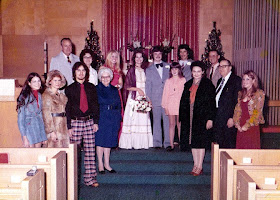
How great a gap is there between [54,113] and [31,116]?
279 millimetres

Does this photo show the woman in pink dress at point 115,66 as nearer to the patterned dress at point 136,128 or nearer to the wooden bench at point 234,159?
the patterned dress at point 136,128

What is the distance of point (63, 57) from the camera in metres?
5.58

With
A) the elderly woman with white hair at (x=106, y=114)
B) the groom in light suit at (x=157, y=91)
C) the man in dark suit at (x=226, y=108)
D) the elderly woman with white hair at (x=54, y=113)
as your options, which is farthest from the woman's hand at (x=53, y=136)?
the man in dark suit at (x=226, y=108)

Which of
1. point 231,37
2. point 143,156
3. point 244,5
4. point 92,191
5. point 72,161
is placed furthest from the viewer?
point 231,37

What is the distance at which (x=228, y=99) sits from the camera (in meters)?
4.77

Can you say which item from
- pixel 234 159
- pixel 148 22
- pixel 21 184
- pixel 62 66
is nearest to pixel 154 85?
pixel 62 66

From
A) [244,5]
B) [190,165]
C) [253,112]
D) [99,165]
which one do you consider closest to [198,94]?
[253,112]

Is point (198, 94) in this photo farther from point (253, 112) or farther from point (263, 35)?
point (263, 35)

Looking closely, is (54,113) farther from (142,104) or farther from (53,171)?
(53,171)

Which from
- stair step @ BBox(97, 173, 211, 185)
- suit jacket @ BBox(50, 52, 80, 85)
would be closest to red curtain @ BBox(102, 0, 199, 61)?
suit jacket @ BBox(50, 52, 80, 85)

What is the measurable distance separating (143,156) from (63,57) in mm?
2004

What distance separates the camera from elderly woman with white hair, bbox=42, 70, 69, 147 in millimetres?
4332

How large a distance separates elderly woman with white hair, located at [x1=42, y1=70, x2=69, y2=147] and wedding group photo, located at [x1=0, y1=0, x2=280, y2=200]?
0.04 ft

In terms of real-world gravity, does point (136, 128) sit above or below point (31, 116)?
below
